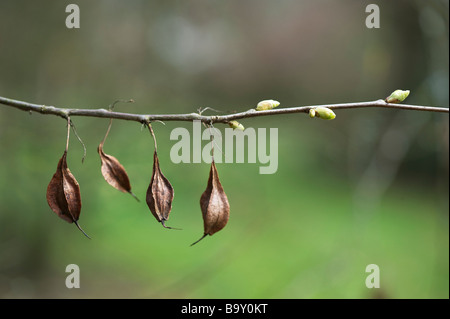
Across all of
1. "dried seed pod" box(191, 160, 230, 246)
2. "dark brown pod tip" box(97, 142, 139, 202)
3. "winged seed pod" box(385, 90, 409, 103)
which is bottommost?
"dried seed pod" box(191, 160, 230, 246)

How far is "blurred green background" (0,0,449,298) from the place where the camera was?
2.12m

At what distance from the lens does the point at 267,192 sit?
3.65m

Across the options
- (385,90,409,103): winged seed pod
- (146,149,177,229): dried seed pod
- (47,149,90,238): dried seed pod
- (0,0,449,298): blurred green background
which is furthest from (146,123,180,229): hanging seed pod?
(0,0,449,298): blurred green background

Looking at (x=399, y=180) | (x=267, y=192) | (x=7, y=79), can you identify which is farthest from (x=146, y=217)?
(x=399, y=180)

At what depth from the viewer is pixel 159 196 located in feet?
2.29

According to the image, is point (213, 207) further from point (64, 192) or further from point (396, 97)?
point (396, 97)

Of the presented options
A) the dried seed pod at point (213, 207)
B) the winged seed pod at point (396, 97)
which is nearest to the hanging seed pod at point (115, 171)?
the dried seed pod at point (213, 207)

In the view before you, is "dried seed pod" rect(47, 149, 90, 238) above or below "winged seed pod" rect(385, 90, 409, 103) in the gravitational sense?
below

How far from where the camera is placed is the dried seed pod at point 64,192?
695 mm

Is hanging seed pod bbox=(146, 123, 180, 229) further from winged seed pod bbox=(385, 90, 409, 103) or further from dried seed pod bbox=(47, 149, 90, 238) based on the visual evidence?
winged seed pod bbox=(385, 90, 409, 103)

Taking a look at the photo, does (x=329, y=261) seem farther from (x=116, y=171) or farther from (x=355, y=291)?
(x=116, y=171)

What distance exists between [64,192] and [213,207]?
9.5 inches

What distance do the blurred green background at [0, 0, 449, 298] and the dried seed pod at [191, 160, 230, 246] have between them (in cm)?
155

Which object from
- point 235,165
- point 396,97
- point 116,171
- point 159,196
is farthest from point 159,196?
point 235,165
